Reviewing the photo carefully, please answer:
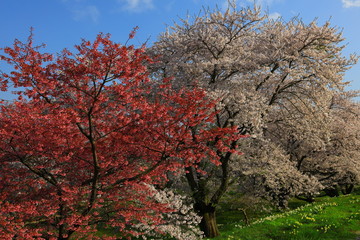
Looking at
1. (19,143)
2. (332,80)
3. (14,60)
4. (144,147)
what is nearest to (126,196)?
(144,147)

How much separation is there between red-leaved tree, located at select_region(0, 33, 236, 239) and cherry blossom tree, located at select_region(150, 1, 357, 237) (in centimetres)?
Result: 584

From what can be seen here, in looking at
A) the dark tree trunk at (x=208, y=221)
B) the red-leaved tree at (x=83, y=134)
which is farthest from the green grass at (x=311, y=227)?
the red-leaved tree at (x=83, y=134)

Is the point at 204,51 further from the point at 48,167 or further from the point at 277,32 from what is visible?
the point at 48,167

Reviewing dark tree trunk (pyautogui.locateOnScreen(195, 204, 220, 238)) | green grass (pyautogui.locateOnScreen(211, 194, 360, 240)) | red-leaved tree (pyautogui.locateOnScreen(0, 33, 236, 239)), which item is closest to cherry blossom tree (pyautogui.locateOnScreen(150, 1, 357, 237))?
dark tree trunk (pyautogui.locateOnScreen(195, 204, 220, 238))

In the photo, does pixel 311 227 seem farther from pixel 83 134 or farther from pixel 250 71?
pixel 83 134

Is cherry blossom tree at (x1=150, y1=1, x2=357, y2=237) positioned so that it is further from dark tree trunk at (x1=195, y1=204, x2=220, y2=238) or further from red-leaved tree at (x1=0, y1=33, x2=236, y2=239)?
red-leaved tree at (x1=0, y1=33, x2=236, y2=239)

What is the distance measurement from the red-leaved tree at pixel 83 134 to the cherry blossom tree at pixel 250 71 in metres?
5.84

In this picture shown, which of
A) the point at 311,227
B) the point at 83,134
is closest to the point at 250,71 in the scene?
the point at 311,227

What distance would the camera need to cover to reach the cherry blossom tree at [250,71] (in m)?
15.3

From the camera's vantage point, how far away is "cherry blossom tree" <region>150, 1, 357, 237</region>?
15289 mm

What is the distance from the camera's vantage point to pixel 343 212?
49.9 ft

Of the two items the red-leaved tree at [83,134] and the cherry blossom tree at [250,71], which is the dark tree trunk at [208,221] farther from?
the red-leaved tree at [83,134]

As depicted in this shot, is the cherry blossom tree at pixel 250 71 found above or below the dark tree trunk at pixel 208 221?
above

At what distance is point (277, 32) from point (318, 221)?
10.2 metres
